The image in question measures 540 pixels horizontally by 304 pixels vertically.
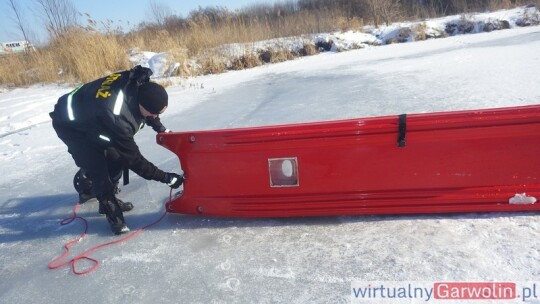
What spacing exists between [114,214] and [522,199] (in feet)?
8.16

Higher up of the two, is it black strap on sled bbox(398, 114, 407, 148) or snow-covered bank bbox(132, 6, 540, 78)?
Answer: snow-covered bank bbox(132, 6, 540, 78)

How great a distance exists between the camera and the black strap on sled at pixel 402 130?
212 cm

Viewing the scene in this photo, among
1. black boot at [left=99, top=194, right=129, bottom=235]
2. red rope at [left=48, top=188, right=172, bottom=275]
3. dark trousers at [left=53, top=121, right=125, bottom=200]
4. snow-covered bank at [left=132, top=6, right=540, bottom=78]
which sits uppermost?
snow-covered bank at [left=132, top=6, right=540, bottom=78]

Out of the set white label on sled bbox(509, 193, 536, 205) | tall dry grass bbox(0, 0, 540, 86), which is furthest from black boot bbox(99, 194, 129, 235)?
tall dry grass bbox(0, 0, 540, 86)

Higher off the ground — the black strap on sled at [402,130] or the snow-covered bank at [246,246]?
the black strap on sled at [402,130]

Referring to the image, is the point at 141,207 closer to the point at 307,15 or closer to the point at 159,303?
the point at 159,303

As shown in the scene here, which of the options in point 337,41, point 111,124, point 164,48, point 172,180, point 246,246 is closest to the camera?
point 246,246

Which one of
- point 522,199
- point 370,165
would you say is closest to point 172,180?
point 370,165

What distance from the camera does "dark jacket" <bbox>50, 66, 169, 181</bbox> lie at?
235 centimetres

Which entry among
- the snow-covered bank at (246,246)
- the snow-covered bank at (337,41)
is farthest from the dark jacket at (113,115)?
the snow-covered bank at (337,41)

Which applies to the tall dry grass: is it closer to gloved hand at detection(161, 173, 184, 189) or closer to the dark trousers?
the dark trousers

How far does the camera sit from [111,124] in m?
2.31

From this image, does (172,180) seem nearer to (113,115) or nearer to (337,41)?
(113,115)

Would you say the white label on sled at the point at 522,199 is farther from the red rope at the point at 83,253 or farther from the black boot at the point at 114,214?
the black boot at the point at 114,214
